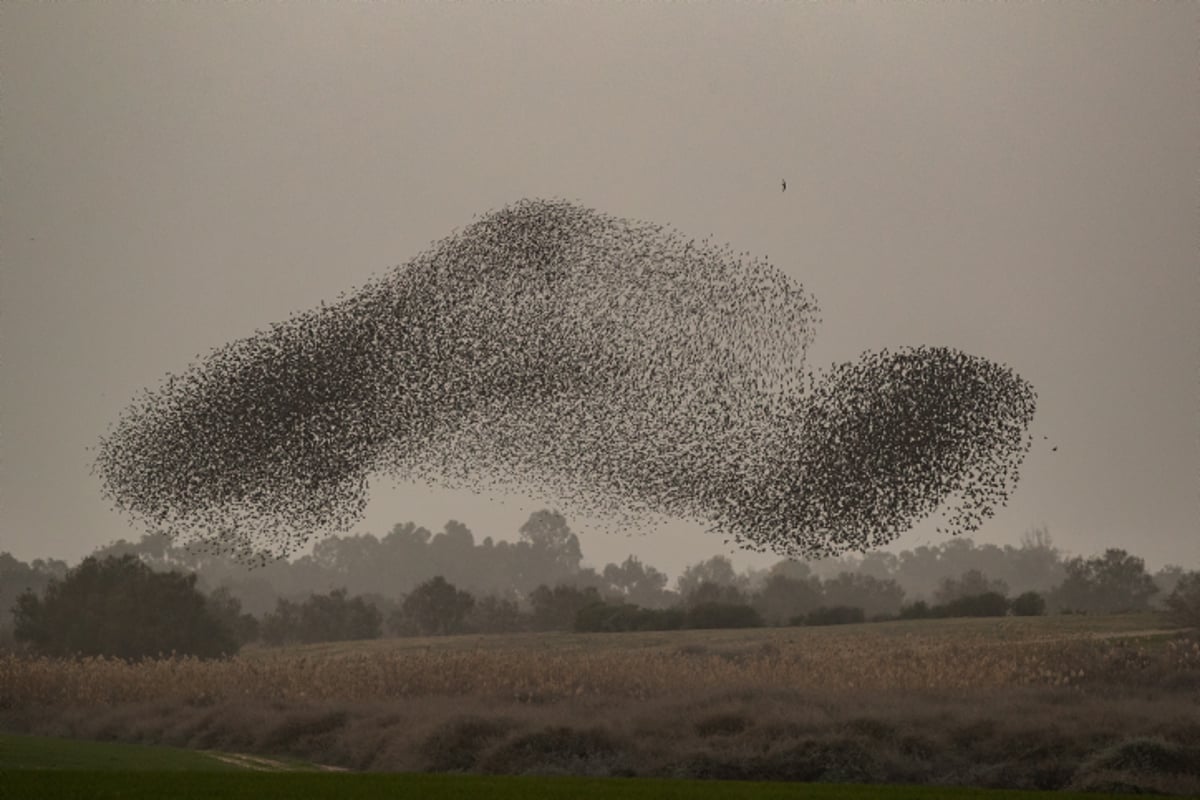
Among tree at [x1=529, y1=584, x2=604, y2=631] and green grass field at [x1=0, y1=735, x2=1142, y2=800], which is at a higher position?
tree at [x1=529, y1=584, x2=604, y2=631]

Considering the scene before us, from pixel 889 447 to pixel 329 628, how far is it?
4647 centimetres

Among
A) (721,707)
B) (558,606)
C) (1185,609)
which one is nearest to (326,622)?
(558,606)

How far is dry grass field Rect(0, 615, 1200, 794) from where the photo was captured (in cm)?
2998

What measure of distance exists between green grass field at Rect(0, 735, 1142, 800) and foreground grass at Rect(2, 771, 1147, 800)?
0.06ft

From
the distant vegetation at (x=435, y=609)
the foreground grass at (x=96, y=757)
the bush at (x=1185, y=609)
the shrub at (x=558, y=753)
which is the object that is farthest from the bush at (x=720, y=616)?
the foreground grass at (x=96, y=757)

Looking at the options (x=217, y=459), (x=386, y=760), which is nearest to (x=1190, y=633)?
(x=386, y=760)

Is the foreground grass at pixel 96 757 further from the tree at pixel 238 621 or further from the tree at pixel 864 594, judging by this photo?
the tree at pixel 864 594

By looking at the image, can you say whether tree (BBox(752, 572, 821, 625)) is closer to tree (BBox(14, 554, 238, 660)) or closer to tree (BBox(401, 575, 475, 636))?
tree (BBox(401, 575, 475, 636))

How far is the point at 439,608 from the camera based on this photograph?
8750 centimetres

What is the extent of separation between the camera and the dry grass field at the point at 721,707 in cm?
2998

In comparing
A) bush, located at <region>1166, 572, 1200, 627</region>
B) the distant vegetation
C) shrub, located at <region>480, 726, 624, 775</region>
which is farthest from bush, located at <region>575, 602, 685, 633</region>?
shrub, located at <region>480, 726, 624, 775</region>

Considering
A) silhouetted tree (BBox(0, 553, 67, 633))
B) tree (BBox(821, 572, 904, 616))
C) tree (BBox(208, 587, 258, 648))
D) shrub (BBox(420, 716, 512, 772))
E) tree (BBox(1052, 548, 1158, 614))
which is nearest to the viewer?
shrub (BBox(420, 716, 512, 772))

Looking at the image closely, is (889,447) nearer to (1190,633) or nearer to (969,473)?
(969,473)

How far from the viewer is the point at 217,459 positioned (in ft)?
184
